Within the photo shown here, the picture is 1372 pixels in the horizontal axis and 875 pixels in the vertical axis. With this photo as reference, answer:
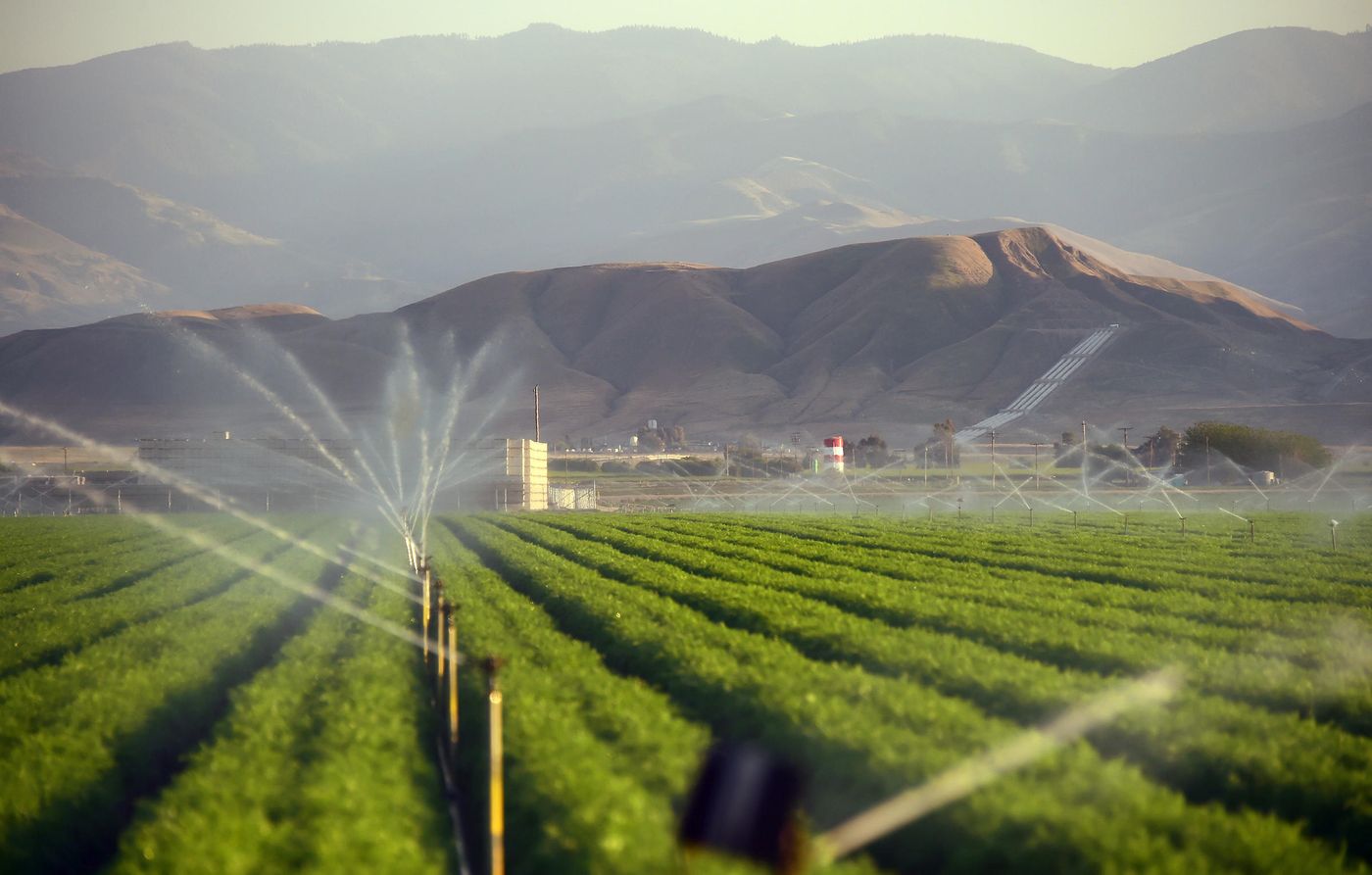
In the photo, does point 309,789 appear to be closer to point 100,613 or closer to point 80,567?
point 100,613

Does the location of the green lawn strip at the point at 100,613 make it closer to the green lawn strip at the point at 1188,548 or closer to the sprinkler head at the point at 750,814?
the sprinkler head at the point at 750,814

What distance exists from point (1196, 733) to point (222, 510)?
7387 centimetres

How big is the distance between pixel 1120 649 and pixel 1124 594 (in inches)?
288

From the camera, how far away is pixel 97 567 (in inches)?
1268

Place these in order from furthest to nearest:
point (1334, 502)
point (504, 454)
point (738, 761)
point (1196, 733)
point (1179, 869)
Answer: point (504, 454), point (1334, 502), point (1196, 733), point (1179, 869), point (738, 761)

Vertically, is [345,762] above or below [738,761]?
below

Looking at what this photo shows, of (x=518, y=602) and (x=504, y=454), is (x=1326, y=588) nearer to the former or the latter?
(x=518, y=602)

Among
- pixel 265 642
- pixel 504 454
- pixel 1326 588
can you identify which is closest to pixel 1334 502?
pixel 504 454

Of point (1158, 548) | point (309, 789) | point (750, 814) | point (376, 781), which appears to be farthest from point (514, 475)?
point (750, 814)

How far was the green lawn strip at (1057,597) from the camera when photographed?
18141 millimetres

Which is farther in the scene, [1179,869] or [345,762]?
[345,762]

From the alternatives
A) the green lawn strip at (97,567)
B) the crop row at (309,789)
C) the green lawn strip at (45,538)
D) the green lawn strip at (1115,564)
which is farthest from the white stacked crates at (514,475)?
the crop row at (309,789)

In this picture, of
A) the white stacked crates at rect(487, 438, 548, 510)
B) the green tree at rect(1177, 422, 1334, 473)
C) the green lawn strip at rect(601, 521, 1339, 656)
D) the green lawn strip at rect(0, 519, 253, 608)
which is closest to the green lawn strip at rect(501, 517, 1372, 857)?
the green lawn strip at rect(601, 521, 1339, 656)

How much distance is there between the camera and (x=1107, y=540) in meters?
39.2
